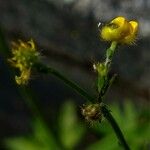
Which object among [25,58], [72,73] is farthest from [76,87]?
[72,73]

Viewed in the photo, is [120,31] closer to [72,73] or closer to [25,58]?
[25,58]

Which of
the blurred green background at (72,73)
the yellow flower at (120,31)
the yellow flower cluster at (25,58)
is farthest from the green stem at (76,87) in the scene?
the blurred green background at (72,73)

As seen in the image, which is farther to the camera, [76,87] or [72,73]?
[72,73]

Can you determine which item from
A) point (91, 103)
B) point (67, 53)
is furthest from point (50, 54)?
point (91, 103)

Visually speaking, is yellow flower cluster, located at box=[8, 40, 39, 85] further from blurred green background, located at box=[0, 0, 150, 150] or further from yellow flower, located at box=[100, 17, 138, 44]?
blurred green background, located at box=[0, 0, 150, 150]

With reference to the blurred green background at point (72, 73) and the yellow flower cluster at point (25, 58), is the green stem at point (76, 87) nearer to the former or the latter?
the yellow flower cluster at point (25, 58)

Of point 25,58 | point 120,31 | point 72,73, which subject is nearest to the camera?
point 25,58
